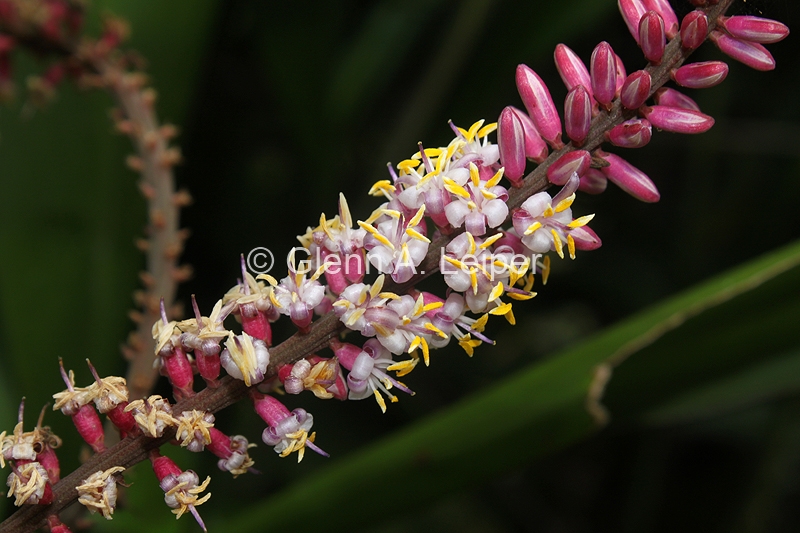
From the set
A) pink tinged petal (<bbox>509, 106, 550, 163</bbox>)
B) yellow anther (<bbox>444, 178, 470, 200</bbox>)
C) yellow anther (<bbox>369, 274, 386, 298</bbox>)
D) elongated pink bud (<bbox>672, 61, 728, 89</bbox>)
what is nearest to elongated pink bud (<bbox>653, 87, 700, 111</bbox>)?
elongated pink bud (<bbox>672, 61, 728, 89</bbox>)

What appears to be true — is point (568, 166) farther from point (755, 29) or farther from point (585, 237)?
point (755, 29)

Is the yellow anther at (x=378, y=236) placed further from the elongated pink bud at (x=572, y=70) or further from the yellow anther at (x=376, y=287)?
the elongated pink bud at (x=572, y=70)

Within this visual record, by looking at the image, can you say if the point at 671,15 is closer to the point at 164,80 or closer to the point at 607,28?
the point at 164,80

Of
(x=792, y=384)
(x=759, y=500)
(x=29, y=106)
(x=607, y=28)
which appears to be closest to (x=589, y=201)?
(x=607, y=28)

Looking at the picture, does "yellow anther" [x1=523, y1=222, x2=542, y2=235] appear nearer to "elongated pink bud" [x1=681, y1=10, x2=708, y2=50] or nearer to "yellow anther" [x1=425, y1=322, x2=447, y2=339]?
"yellow anther" [x1=425, y1=322, x2=447, y2=339]

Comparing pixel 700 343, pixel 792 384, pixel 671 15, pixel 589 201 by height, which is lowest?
pixel 792 384

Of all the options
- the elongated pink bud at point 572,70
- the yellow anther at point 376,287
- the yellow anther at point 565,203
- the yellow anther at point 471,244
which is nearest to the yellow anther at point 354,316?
the yellow anther at point 376,287
